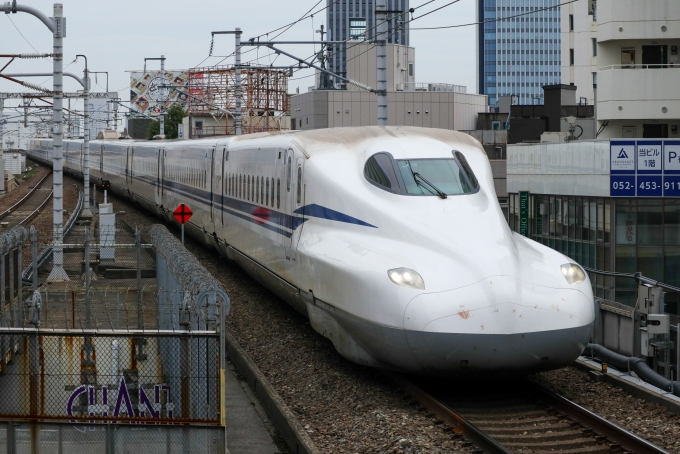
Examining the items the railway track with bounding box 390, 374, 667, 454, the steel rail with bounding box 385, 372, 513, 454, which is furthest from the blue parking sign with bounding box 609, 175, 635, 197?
the steel rail with bounding box 385, 372, 513, 454

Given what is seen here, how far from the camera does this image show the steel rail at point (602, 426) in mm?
9164

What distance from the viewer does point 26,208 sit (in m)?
48.3

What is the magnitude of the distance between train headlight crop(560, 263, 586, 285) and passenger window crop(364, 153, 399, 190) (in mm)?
2282

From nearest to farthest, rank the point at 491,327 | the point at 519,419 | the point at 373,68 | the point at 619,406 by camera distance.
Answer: the point at 491,327
the point at 519,419
the point at 619,406
the point at 373,68

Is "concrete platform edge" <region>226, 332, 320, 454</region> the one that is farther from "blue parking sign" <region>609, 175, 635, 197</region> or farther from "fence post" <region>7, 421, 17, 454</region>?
"blue parking sign" <region>609, 175, 635, 197</region>

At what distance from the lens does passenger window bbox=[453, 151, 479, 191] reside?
12.7 m

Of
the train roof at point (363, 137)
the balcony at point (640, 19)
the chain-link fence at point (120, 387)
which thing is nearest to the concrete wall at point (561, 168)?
the balcony at point (640, 19)

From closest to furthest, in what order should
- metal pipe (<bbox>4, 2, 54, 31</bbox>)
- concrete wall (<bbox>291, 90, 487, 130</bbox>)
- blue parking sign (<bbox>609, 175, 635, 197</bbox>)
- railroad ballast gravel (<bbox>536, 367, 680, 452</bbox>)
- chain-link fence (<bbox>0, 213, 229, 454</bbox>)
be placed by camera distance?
chain-link fence (<bbox>0, 213, 229, 454</bbox>) < railroad ballast gravel (<bbox>536, 367, 680, 452</bbox>) < metal pipe (<bbox>4, 2, 54, 31</bbox>) < blue parking sign (<bbox>609, 175, 635, 197</bbox>) < concrete wall (<bbox>291, 90, 487, 130</bbox>)

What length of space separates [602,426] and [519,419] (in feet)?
3.06

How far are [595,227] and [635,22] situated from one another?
359 inches

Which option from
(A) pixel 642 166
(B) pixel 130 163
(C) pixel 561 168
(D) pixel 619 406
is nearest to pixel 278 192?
(D) pixel 619 406

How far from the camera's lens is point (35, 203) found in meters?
51.9

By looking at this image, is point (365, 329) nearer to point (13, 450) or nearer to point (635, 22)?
point (13, 450)

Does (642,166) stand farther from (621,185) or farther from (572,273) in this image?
(572,273)
